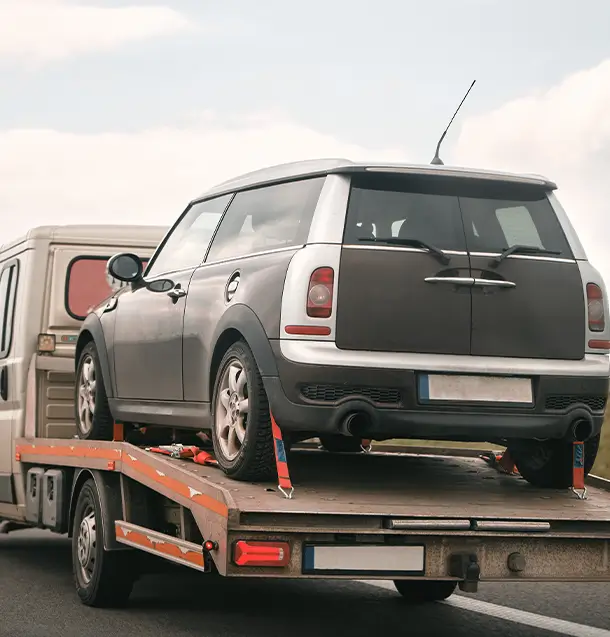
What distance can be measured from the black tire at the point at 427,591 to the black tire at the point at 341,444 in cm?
91

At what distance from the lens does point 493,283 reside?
22.8 ft

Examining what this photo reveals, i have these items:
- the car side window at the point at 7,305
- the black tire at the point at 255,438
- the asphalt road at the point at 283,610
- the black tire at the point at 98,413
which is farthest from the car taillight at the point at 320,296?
the car side window at the point at 7,305

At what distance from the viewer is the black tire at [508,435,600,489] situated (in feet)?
24.9

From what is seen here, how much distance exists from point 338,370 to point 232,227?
1.61 m

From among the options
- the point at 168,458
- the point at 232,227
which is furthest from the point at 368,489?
the point at 232,227

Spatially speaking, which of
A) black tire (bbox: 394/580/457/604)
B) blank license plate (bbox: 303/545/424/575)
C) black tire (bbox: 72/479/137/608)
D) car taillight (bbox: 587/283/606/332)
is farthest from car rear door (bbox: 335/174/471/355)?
black tire (bbox: 394/580/457/604)

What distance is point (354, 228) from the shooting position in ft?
22.8

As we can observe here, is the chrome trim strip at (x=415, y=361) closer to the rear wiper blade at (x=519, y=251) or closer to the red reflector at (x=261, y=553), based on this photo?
the rear wiper blade at (x=519, y=251)

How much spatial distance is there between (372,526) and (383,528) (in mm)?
50

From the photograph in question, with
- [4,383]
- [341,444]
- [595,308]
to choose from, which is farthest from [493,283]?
[4,383]

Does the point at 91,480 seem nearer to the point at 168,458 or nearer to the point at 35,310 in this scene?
the point at 168,458

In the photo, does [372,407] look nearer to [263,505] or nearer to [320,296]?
[320,296]

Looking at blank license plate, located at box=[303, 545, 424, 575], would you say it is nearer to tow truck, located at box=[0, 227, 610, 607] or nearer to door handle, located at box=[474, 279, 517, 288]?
tow truck, located at box=[0, 227, 610, 607]

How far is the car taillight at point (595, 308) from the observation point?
23.6ft
